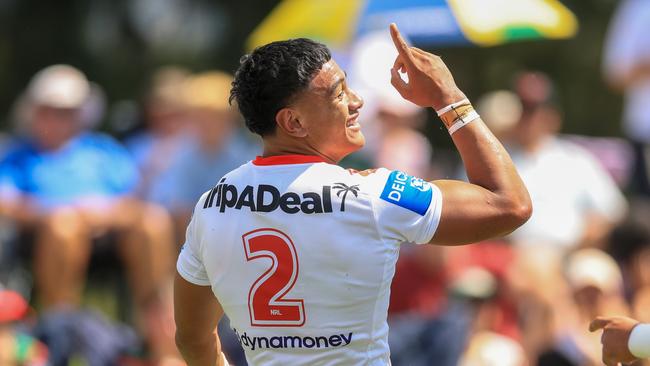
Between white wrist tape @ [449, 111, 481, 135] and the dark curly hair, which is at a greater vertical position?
the dark curly hair

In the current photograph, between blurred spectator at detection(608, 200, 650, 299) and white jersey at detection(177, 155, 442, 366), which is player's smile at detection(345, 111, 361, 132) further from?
blurred spectator at detection(608, 200, 650, 299)

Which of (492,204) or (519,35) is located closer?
(492,204)

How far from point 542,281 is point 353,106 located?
3.94m

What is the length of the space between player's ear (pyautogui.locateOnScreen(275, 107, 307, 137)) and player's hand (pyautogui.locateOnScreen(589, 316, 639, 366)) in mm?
1157

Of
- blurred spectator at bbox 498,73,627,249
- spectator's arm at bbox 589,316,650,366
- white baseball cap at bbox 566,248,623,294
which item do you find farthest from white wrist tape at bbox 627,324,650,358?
blurred spectator at bbox 498,73,627,249

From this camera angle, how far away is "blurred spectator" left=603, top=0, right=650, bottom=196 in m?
9.09

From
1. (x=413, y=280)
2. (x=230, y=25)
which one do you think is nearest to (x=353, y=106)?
(x=413, y=280)

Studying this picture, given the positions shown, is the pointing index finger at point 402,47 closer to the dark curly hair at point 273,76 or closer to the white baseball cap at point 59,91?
the dark curly hair at point 273,76

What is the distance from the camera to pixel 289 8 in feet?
30.4

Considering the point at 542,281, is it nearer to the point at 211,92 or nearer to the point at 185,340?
the point at 211,92

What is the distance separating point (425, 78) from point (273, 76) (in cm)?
47

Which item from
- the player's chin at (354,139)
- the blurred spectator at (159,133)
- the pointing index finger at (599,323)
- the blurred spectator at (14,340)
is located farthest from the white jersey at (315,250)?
the blurred spectator at (159,133)

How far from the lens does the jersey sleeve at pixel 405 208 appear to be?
368cm

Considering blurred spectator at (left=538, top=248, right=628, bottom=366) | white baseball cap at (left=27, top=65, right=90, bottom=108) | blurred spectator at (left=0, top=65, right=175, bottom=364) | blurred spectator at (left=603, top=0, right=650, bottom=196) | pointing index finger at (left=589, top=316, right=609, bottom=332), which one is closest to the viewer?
pointing index finger at (left=589, top=316, right=609, bottom=332)
